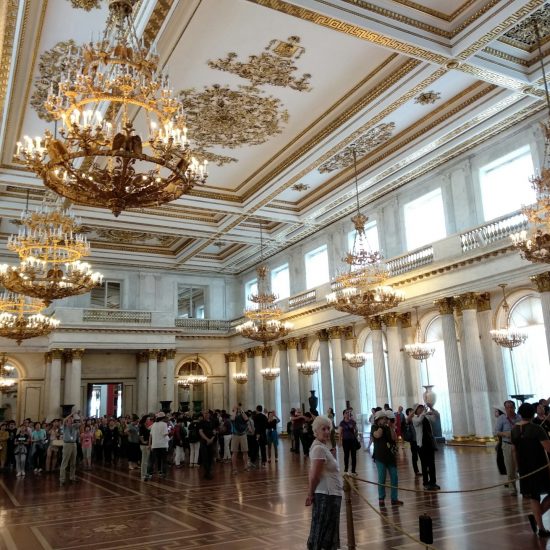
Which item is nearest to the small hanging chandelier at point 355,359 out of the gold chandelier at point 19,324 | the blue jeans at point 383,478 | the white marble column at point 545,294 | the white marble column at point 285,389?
the white marble column at point 285,389

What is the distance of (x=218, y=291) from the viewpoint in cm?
2664

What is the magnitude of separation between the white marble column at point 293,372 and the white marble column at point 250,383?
2.63m

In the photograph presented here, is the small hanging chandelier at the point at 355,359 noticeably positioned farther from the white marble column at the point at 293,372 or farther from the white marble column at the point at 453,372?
the white marble column at the point at 293,372

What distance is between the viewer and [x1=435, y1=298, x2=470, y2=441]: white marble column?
14.6m

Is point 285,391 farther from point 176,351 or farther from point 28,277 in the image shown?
point 28,277

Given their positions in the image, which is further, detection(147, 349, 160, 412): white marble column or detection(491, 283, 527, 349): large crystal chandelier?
detection(147, 349, 160, 412): white marble column

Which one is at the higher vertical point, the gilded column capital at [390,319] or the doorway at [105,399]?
the gilded column capital at [390,319]

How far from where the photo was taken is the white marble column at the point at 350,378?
1931 cm

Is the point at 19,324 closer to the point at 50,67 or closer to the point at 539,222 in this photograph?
the point at 50,67

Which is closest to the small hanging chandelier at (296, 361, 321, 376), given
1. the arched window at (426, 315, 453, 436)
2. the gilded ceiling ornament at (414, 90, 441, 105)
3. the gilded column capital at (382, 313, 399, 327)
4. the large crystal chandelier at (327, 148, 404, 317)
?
the gilded column capital at (382, 313, 399, 327)

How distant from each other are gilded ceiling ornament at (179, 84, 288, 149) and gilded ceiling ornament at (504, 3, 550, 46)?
4.70 m

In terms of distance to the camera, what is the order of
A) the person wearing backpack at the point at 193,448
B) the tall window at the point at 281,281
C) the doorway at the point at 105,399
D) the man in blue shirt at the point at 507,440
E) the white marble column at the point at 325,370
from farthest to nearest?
the doorway at the point at 105,399 → the tall window at the point at 281,281 → the white marble column at the point at 325,370 → the person wearing backpack at the point at 193,448 → the man in blue shirt at the point at 507,440

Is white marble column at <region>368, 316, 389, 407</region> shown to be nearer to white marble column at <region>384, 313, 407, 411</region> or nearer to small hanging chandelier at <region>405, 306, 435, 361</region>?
white marble column at <region>384, 313, 407, 411</region>

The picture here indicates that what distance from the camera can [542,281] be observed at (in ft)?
41.9
